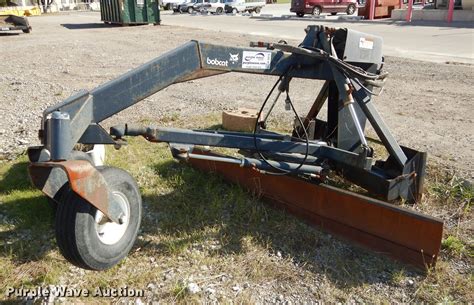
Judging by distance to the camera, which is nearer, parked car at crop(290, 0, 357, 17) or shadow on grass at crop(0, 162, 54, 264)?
shadow on grass at crop(0, 162, 54, 264)

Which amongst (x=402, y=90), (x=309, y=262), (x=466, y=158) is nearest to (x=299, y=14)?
(x=402, y=90)

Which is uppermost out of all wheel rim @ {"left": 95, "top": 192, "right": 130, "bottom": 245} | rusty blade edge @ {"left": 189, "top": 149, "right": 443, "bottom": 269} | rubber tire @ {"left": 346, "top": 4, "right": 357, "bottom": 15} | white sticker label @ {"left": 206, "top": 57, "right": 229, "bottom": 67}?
rubber tire @ {"left": 346, "top": 4, "right": 357, "bottom": 15}

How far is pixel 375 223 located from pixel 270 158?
102cm

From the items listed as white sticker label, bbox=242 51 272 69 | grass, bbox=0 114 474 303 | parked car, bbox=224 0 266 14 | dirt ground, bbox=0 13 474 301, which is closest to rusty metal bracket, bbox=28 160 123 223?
grass, bbox=0 114 474 303

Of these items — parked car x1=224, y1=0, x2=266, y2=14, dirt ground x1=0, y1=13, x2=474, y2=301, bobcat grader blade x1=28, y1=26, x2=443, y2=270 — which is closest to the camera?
bobcat grader blade x1=28, y1=26, x2=443, y2=270

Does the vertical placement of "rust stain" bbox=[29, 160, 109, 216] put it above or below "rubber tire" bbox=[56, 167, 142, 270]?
above

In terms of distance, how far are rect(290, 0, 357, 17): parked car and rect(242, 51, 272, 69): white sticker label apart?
91.1 feet

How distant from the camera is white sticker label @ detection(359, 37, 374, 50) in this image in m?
3.49

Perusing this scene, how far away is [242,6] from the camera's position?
1398 inches

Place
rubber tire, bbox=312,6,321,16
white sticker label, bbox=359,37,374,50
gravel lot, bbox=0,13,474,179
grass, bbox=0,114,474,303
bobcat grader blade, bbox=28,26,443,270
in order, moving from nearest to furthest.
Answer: bobcat grader blade, bbox=28,26,443,270
grass, bbox=0,114,474,303
white sticker label, bbox=359,37,374,50
gravel lot, bbox=0,13,474,179
rubber tire, bbox=312,6,321,16

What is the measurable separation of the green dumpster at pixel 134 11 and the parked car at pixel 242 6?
13.2m

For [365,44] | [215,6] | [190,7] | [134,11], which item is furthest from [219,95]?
[190,7]

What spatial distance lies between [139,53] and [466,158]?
415 inches

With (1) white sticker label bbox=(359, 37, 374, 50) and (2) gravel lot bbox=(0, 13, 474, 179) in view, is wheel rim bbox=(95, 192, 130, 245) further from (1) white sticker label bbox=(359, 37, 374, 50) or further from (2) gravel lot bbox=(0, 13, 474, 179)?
(2) gravel lot bbox=(0, 13, 474, 179)
